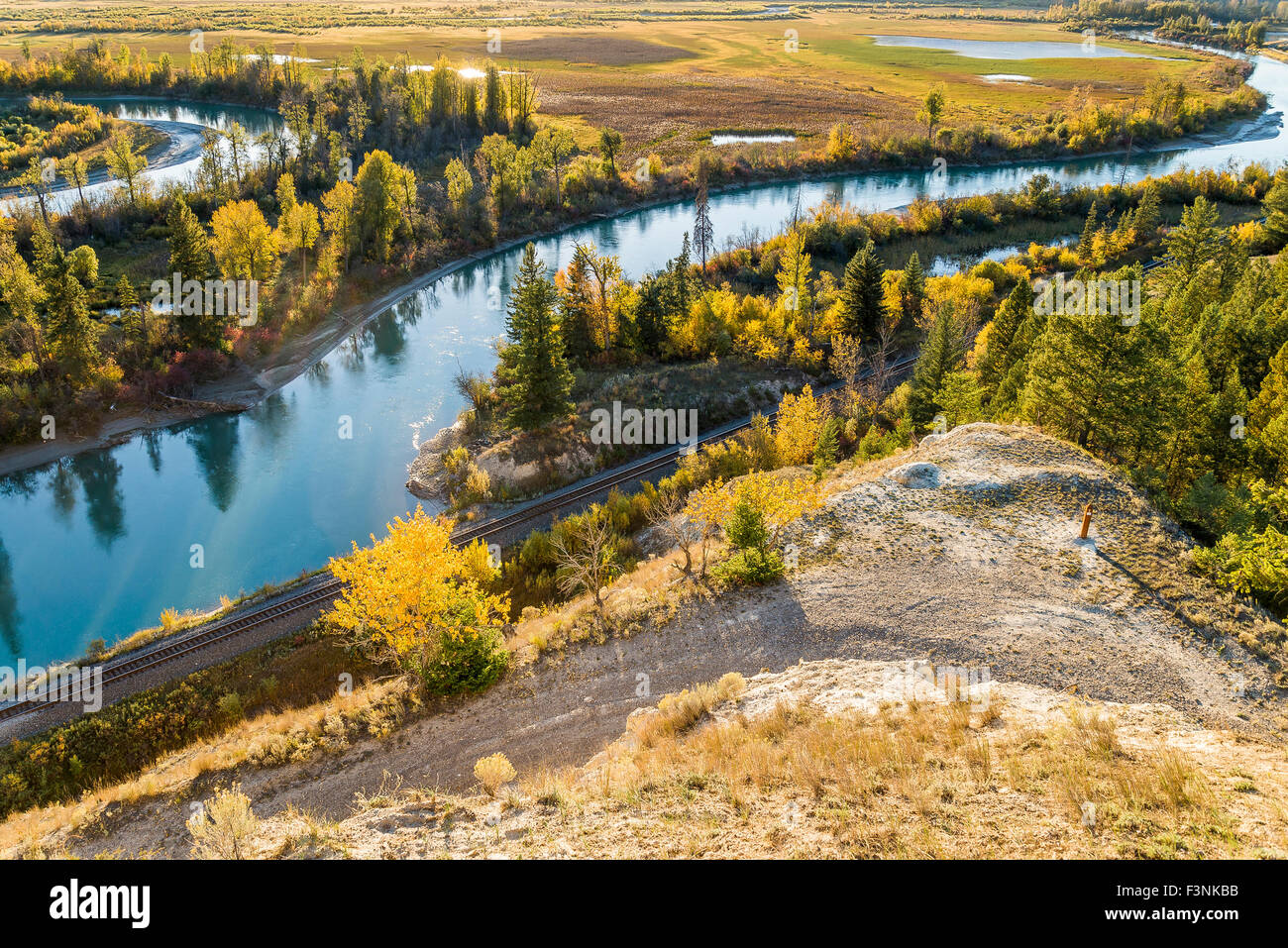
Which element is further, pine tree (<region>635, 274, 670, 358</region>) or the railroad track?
pine tree (<region>635, 274, 670, 358</region>)

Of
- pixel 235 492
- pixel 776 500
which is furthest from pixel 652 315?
pixel 776 500

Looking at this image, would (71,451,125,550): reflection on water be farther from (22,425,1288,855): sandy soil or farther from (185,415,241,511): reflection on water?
(22,425,1288,855): sandy soil

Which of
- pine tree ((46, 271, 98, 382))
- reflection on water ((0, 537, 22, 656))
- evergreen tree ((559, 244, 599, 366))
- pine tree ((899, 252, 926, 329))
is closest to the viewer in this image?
reflection on water ((0, 537, 22, 656))

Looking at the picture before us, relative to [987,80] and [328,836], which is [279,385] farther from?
[987,80]

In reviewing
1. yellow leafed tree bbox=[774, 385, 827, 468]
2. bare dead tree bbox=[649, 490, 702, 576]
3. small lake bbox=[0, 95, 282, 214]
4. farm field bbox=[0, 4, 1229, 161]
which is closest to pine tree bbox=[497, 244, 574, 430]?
bare dead tree bbox=[649, 490, 702, 576]

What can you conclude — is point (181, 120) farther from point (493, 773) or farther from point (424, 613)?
point (493, 773)
